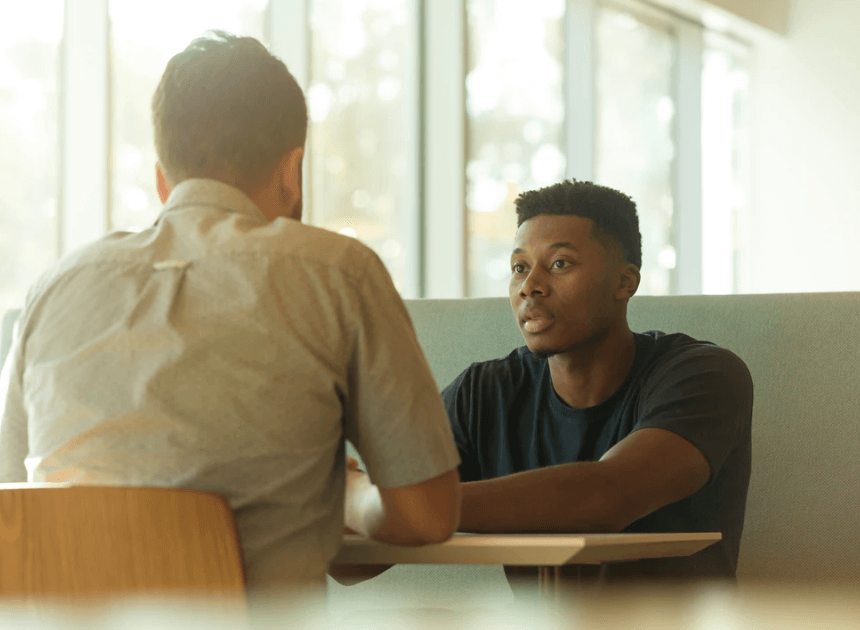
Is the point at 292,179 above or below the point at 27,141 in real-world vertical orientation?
below

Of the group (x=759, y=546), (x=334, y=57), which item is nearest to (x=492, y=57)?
(x=334, y=57)

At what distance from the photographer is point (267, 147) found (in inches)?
42.3

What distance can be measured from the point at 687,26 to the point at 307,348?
570cm

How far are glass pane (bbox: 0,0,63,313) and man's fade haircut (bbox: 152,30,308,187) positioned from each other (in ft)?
7.29

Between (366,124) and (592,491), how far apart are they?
3208mm

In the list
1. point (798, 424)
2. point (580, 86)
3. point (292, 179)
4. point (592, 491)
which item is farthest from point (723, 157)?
point (292, 179)

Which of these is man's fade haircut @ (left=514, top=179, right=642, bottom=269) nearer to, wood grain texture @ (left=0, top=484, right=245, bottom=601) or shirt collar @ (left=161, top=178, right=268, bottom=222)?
shirt collar @ (left=161, top=178, right=268, bottom=222)

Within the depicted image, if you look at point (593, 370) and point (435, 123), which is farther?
point (435, 123)

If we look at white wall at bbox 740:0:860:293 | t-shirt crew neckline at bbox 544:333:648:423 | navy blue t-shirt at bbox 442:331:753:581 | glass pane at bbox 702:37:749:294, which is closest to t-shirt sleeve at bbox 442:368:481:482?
navy blue t-shirt at bbox 442:331:753:581

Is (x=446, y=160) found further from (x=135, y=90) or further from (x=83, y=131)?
(x=83, y=131)

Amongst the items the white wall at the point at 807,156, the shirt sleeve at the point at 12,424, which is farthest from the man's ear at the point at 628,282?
the white wall at the point at 807,156

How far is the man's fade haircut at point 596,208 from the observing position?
2.04m

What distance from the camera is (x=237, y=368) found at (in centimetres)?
94

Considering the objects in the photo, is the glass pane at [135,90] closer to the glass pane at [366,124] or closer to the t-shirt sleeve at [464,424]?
the glass pane at [366,124]
